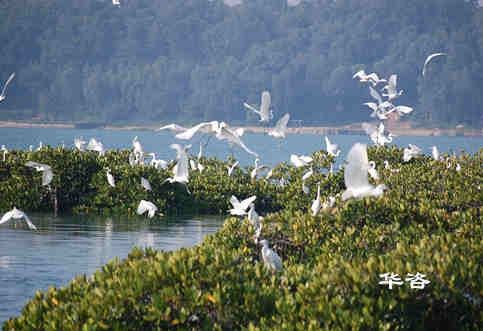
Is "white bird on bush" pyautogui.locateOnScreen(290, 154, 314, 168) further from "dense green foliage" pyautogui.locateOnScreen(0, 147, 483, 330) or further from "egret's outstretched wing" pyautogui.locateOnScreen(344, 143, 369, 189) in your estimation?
"egret's outstretched wing" pyautogui.locateOnScreen(344, 143, 369, 189)

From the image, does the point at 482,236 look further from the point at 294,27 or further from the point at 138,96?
the point at 294,27

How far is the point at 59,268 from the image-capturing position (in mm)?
11750

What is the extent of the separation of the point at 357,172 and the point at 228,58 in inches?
5168

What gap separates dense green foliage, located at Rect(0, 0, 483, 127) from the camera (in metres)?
130

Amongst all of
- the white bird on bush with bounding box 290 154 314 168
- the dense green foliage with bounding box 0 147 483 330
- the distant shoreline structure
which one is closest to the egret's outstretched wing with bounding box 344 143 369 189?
the dense green foliage with bounding box 0 147 483 330

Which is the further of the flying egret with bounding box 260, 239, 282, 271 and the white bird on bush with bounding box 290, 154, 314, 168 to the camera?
the white bird on bush with bounding box 290, 154, 314, 168

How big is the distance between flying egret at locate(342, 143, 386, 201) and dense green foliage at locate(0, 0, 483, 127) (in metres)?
114

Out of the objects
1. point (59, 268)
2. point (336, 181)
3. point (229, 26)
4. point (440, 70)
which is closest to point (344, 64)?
point (440, 70)

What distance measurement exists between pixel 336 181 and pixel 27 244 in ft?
28.2

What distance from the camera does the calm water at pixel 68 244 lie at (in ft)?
35.4

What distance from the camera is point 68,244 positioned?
13945 mm

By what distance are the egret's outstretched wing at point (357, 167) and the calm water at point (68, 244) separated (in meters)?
4.05

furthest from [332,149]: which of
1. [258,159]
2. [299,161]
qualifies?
[258,159]

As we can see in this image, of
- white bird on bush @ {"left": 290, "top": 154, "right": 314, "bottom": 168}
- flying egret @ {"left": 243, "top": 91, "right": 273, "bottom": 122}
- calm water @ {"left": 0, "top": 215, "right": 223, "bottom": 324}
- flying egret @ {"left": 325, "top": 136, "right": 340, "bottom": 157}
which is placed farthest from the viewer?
flying egret @ {"left": 325, "top": 136, "right": 340, "bottom": 157}
